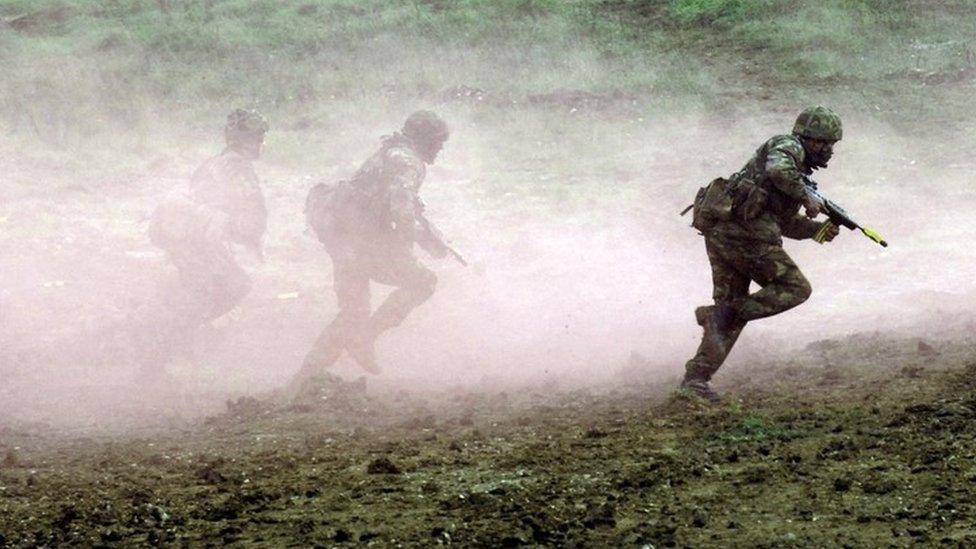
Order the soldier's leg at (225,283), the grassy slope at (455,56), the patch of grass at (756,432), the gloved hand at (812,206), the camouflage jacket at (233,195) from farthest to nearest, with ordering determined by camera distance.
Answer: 1. the grassy slope at (455,56)
2. the soldier's leg at (225,283)
3. the camouflage jacket at (233,195)
4. the gloved hand at (812,206)
5. the patch of grass at (756,432)

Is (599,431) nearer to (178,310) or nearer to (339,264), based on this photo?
(339,264)

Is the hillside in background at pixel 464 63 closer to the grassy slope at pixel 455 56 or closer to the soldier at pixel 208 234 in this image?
the grassy slope at pixel 455 56

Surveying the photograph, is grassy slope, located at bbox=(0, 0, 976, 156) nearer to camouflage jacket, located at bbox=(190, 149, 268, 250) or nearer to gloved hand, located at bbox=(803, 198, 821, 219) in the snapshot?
camouflage jacket, located at bbox=(190, 149, 268, 250)

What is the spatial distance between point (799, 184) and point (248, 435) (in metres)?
3.33

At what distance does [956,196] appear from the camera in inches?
589

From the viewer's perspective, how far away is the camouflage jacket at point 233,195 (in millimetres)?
10586

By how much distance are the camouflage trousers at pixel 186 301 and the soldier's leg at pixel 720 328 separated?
13.7 ft

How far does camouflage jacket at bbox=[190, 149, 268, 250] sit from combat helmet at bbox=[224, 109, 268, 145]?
146 mm

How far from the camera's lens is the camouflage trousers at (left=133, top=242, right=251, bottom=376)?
1077 cm

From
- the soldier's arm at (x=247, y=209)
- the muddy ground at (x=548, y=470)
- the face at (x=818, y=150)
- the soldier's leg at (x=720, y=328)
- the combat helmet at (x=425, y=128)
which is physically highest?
the combat helmet at (x=425, y=128)

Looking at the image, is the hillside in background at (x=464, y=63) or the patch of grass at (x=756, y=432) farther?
the hillside in background at (x=464, y=63)

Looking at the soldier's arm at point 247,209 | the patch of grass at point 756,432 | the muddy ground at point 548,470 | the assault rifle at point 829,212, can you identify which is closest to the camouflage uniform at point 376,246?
the soldier's arm at point 247,209

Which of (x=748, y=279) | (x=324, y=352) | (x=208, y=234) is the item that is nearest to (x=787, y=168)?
(x=748, y=279)

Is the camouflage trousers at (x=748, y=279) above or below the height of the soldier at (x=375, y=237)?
below
